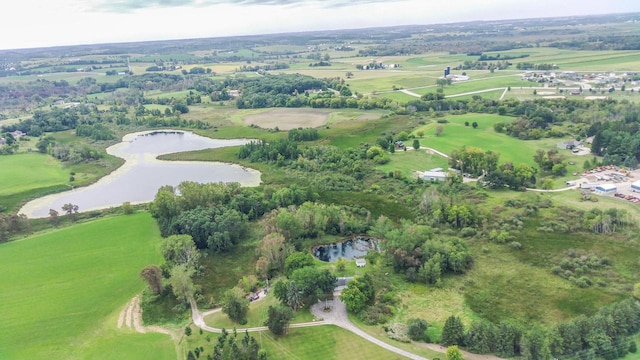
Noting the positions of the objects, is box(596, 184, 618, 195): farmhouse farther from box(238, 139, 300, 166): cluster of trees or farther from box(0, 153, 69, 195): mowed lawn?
box(0, 153, 69, 195): mowed lawn

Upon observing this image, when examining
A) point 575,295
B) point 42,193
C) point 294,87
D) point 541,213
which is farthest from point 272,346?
point 294,87

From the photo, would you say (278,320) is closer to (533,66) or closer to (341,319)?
(341,319)

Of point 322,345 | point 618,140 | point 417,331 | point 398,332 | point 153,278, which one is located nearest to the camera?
point 417,331

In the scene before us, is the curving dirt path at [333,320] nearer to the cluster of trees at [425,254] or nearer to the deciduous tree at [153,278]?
the deciduous tree at [153,278]

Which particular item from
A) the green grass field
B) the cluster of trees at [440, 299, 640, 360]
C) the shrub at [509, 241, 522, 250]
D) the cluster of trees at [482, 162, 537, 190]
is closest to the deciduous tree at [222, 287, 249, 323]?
the green grass field

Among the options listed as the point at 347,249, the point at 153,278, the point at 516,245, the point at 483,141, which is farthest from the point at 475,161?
the point at 153,278

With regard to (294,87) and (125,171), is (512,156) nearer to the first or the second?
(125,171)
